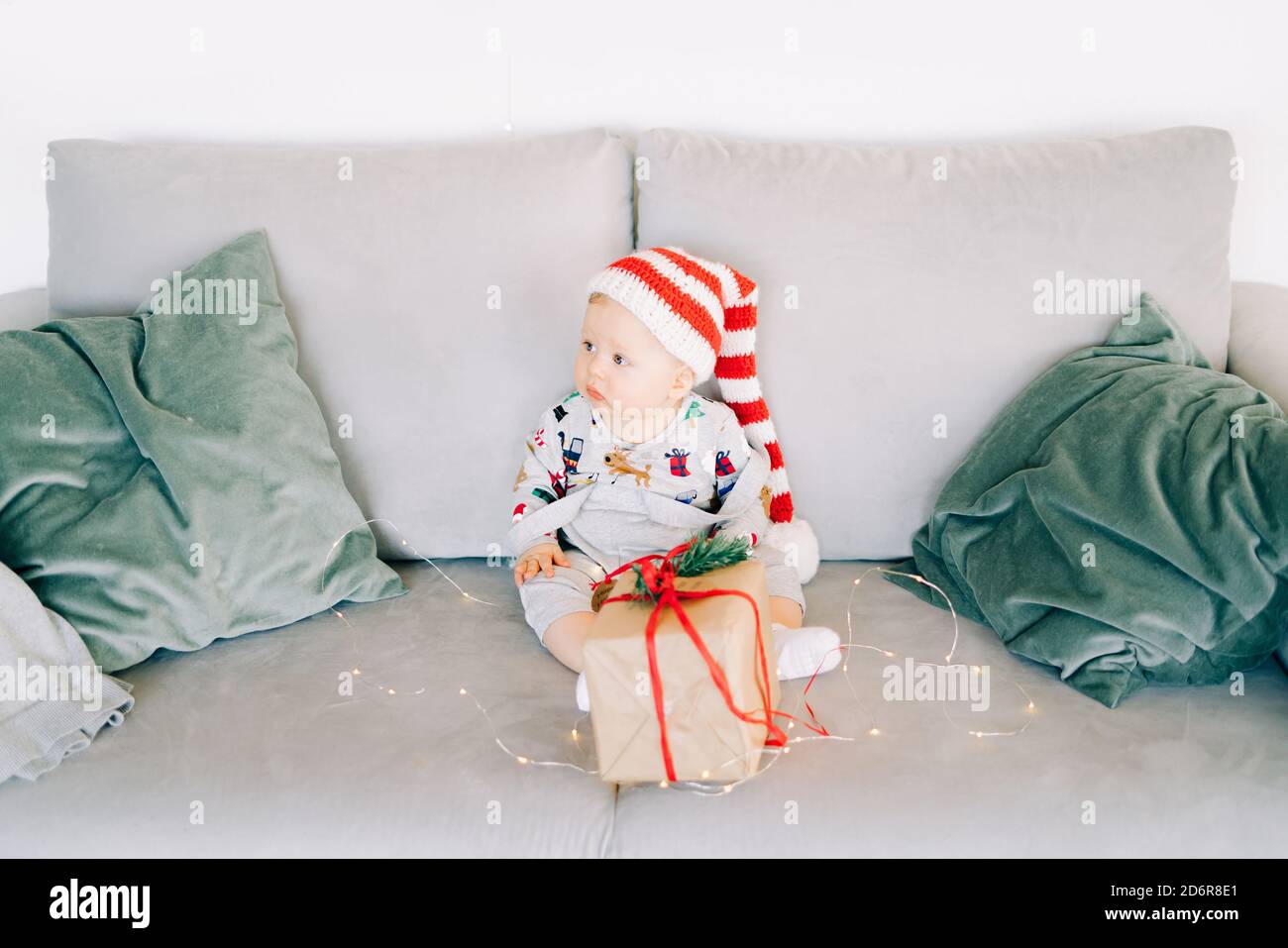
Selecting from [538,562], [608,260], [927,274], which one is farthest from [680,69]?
[538,562]

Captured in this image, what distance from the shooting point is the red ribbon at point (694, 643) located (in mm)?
1171

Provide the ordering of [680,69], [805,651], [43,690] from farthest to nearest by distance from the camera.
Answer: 1. [680,69]
2. [805,651]
3. [43,690]

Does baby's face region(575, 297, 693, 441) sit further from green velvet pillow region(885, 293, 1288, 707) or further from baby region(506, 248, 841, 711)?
green velvet pillow region(885, 293, 1288, 707)

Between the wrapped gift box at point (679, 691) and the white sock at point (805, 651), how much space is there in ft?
0.51

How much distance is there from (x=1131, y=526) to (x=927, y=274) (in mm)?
515

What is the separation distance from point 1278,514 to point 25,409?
159 centimetres

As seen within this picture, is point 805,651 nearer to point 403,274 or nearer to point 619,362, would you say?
point 619,362

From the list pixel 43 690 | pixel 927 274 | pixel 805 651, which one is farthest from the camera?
pixel 927 274

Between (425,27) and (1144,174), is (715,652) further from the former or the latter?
(425,27)

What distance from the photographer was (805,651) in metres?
1.40

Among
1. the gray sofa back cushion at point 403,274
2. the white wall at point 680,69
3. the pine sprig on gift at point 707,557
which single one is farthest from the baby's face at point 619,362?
the white wall at point 680,69

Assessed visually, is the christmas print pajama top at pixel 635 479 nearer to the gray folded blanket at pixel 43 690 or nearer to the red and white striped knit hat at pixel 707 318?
the red and white striped knit hat at pixel 707 318

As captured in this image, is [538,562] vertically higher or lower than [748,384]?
lower
